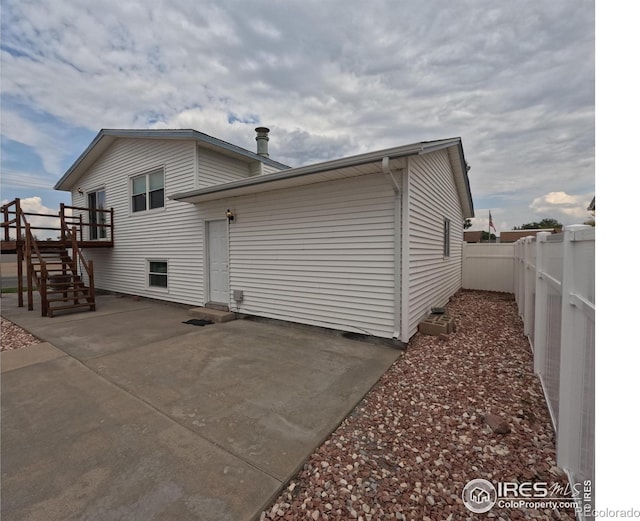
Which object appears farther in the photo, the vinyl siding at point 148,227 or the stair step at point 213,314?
the vinyl siding at point 148,227

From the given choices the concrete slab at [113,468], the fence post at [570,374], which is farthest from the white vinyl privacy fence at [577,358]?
the concrete slab at [113,468]

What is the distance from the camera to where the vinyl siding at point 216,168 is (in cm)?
747

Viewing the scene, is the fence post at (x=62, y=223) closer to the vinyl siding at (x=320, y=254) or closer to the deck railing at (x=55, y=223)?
the deck railing at (x=55, y=223)

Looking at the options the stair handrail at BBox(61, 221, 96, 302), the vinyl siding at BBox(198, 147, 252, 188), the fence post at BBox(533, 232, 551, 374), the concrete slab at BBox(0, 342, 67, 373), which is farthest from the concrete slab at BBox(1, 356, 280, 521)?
the vinyl siding at BBox(198, 147, 252, 188)

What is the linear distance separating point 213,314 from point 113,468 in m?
4.63

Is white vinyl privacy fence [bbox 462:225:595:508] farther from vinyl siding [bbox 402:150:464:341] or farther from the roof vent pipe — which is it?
the roof vent pipe

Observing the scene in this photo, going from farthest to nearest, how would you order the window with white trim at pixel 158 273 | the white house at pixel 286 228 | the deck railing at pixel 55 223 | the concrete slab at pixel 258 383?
the window with white trim at pixel 158 273 < the deck railing at pixel 55 223 < the white house at pixel 286 228 < the concrete slab at pixel 258 383

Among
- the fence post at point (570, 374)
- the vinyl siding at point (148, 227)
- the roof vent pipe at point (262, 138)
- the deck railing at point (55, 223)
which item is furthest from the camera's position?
the roof vent pipe at point (262, 138)

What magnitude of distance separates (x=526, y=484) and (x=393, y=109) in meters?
9.13

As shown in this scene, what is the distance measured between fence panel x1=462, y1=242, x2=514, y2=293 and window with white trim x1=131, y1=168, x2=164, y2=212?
1077 cm

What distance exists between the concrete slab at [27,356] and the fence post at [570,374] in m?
6.03

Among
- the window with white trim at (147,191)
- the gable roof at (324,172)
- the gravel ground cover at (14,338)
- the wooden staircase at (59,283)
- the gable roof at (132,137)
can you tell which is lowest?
the gravel ground cover at (14,338)

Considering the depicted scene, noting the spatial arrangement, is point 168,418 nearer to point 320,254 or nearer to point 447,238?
point 320,254
